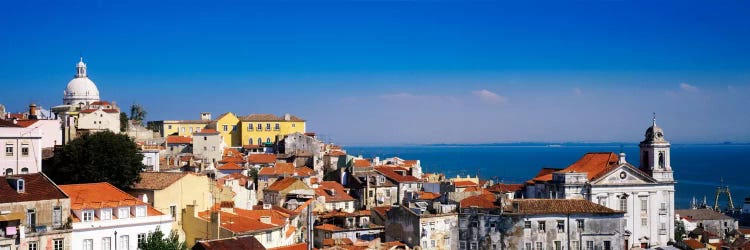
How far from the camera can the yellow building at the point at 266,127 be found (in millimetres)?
101125

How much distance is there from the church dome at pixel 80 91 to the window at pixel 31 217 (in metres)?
65.1

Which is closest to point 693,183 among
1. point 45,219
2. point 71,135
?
point 71,135

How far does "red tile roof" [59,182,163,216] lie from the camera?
38188 millimetres

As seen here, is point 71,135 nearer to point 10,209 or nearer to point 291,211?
point 291,211

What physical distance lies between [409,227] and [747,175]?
165 m

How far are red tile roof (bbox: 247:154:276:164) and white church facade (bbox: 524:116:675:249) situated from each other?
86.8 feet

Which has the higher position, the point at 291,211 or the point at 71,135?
the point at 71,135

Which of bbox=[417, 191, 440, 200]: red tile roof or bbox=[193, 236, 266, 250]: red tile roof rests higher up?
bbox=[193, 236, 266, 250]: red tile roof

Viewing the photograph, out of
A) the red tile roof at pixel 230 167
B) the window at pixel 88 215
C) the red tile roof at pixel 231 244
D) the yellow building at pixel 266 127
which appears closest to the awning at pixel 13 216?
the window at pixel 88 215

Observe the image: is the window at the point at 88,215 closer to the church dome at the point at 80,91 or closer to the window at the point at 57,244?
the window at the point at 57,244

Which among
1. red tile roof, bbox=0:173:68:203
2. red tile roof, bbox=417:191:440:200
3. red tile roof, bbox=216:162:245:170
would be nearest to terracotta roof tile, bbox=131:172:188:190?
red tile roof, bbox=0:173:68:203

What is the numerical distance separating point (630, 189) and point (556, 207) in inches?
422

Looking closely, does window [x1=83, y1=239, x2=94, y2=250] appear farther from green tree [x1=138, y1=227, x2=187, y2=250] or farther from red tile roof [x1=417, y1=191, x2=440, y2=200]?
red tile roof [x1=417, y1=191, x2=440, y2=200]

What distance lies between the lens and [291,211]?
5322 cm
